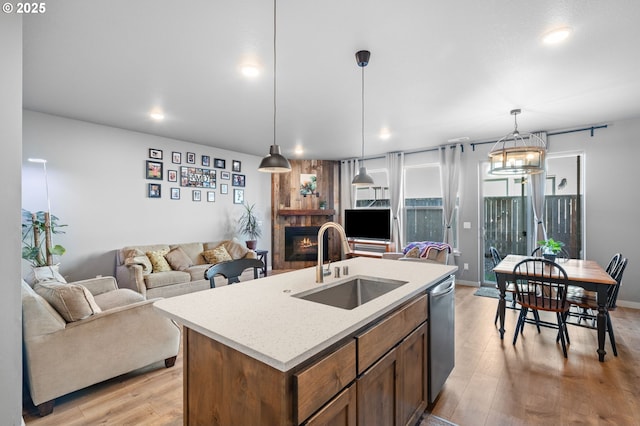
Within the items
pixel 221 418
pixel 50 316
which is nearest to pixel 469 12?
pixel 221 418

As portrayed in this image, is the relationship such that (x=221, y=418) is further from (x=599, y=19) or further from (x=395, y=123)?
(x=395, y=123)

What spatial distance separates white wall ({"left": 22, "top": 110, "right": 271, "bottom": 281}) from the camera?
3.98 m

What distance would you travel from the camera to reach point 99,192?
445 cm

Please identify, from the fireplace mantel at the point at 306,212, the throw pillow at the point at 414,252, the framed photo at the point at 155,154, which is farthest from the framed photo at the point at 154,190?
the throw pillow at the point at 414,252

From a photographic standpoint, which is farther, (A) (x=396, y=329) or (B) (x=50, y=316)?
(B) (x=50, y=316)

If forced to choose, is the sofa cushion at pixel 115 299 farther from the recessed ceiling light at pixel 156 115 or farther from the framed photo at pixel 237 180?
the framed photo at pixel 237 180

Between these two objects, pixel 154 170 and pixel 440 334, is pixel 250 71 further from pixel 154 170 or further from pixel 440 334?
pixel 154 170

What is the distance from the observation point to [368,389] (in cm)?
130

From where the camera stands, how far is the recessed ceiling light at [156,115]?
12.8ft

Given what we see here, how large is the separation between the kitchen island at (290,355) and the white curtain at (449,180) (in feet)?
14.6

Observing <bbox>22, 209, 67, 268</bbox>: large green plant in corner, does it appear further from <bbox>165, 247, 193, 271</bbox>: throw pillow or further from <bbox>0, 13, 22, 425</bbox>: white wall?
<bbox>0, 13, 22, 425</bbox>: white wall

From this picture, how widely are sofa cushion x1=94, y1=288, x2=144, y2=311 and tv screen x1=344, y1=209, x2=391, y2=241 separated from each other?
125 inches

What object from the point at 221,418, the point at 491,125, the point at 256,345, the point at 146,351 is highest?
the point at 491,125

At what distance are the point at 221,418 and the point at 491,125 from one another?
5001 millimetres
